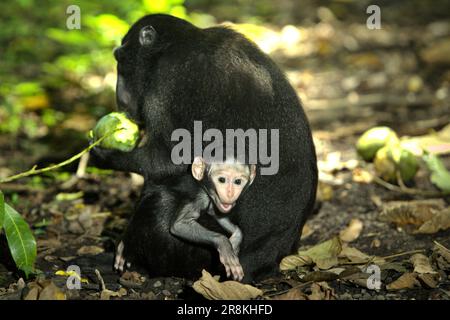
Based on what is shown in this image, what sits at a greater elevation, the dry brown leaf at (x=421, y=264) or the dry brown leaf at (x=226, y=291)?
the dry brown leaf at (x=421, y=264)

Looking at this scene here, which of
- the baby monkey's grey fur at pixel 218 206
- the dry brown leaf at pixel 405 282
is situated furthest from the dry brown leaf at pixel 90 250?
the dry brown leaf at pixel 405 282

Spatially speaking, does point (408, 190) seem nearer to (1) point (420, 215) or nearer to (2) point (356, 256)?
(1) point (420, 215)

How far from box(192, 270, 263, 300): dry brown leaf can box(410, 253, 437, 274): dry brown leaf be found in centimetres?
108

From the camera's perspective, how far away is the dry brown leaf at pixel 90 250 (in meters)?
5.15

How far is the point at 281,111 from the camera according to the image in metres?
4.41

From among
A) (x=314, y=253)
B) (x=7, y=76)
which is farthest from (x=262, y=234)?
(x=7, y=76)

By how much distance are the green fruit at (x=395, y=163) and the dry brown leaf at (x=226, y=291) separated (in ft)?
8.24

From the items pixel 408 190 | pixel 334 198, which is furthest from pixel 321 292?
pixel 408 190

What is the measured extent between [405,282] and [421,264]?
0.29 meters

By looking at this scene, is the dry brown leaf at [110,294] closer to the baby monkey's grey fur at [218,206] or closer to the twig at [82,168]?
the baby monkey's grey fur at [218,206]

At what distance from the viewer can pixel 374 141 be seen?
6.29 meters

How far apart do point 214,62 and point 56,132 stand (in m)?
4.08

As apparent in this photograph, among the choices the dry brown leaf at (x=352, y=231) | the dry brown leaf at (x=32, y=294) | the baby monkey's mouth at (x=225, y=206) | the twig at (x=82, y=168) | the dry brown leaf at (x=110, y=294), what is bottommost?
the dry brown leaf at (x=110, y=294)
